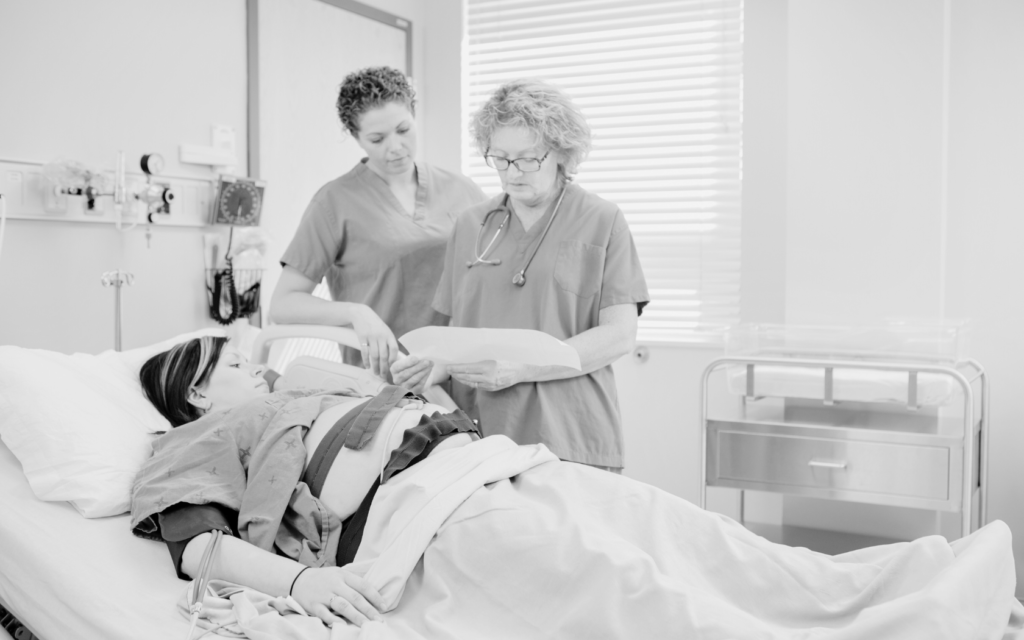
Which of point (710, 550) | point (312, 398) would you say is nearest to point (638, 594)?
point (710, 550)

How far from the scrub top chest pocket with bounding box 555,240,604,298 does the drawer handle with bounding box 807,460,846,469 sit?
2.86 ft

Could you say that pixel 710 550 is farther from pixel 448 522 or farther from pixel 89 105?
pixel 89 105

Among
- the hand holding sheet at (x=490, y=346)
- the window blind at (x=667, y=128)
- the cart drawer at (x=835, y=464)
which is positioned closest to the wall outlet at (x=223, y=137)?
the hand holding sheet at (x=490, y=346)

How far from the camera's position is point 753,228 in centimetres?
307

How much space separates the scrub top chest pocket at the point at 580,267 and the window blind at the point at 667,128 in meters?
1.39

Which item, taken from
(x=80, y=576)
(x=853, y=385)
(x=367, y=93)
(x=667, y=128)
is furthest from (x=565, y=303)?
(x=667, y=128)

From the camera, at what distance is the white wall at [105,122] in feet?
7.14

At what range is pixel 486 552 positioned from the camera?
1.36 meters

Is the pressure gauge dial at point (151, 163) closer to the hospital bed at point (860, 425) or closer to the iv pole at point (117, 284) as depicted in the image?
the iv pole at point (117, 284)

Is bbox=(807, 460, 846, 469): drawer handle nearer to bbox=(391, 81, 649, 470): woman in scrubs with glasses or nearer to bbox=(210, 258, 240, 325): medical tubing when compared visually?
bbox=(391, 81, 649, 470): woman in scrubs with glasses

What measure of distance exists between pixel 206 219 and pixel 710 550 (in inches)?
73.4

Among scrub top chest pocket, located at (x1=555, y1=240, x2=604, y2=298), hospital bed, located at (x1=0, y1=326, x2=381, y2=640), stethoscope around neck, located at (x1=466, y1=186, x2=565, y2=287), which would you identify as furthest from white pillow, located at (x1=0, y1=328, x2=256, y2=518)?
scrub top chest pocket, located at (x1=555, y1=240, x2=604, y2=298)

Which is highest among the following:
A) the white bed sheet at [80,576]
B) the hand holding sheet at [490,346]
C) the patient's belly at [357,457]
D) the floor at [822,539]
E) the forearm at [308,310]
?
the forearm at [308,310]

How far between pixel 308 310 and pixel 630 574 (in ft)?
3.68
